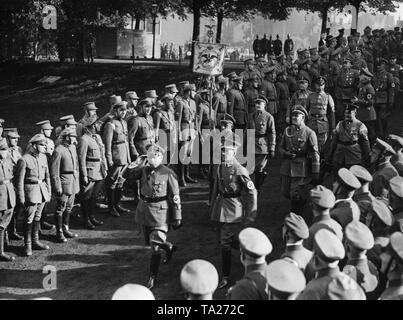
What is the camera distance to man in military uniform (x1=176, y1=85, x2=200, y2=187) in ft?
43.6

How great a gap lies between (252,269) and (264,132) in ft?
21.8

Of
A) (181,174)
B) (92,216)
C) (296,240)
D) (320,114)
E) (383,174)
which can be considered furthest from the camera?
(181,174)

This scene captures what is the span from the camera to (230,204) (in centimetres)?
845

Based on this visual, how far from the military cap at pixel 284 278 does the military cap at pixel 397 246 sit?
3.75 ft

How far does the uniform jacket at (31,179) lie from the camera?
9.38 meters

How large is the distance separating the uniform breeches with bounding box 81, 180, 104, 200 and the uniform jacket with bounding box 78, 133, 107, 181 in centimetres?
12

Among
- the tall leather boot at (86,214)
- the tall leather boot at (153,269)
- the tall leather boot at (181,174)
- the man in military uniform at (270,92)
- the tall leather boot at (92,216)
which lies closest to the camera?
the tall leather boot at (153,269)

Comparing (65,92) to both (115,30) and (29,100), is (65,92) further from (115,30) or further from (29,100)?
(115,30)

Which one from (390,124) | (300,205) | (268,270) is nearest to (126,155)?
(300,205)

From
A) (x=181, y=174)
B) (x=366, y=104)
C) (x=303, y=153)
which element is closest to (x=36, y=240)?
(x=181, y=174)

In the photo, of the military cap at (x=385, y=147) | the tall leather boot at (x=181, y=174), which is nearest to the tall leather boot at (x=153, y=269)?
the military cap at (x=385, y=147)

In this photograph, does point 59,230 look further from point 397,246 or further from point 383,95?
point 383,95

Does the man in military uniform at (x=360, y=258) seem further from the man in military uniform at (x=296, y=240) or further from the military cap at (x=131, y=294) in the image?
the military cap at (x=131, y=294)

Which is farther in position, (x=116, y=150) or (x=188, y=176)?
(x=188, y=176)
